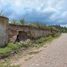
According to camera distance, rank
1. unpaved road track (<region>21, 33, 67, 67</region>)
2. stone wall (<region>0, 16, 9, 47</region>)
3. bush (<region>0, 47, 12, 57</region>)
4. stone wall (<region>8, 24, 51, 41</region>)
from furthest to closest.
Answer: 1. stone wall (<region>8, 24, 51, 41</region>)
2. stone wall (<region>0, 16, 9, 47</region>)
3. bush (<region>0, 47, 12, 57</region>)
4. unpaved road track (<region>21, 33, 67, 67</region>)

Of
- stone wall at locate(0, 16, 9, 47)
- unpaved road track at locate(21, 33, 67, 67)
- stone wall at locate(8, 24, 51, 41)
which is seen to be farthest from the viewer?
stone wall at locate(8, 24, 51, 41)

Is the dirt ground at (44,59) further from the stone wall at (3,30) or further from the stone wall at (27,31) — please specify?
the stone wall at (27,31)

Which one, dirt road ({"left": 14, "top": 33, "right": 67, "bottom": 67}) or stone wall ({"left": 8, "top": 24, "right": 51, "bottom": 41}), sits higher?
stone wall ({"left": 8, "top": 24, "right": 51, "bottom": 41})

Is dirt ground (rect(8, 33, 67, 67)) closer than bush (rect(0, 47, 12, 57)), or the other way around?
dirt ground (rect(8, 33, 67, 67))

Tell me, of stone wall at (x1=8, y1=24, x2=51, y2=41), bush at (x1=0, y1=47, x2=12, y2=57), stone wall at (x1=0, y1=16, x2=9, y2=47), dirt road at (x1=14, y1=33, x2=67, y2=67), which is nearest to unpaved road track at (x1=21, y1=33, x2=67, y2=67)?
dirt road at (x1=14, y1=33, x2=67, y2=67)

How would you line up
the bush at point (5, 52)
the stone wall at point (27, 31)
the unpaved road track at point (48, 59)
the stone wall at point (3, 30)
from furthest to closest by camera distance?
the stone wall at point (27, 31) < the stone wall at point (3, 30) < the bush at point (5, 52) < the unpaved road track at point (48, 59)

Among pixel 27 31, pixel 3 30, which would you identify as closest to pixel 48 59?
pixel 3 30

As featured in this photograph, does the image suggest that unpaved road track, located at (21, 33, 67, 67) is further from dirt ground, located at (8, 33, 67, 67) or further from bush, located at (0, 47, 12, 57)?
bush, located at (0, 47, 12, 57)

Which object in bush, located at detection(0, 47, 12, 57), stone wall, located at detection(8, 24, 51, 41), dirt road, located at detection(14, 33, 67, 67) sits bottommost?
dirt road, located at detection(14, 33, 67, 67)

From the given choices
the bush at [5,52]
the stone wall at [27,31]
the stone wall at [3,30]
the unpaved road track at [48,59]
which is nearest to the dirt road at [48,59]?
the unpaved road track at [48,59]

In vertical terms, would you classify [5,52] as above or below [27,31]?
below

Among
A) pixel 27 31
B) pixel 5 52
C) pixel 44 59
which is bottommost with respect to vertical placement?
pixel 44 59

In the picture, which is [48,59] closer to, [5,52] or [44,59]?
[44,59]

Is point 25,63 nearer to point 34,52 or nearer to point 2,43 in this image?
point 34,52
